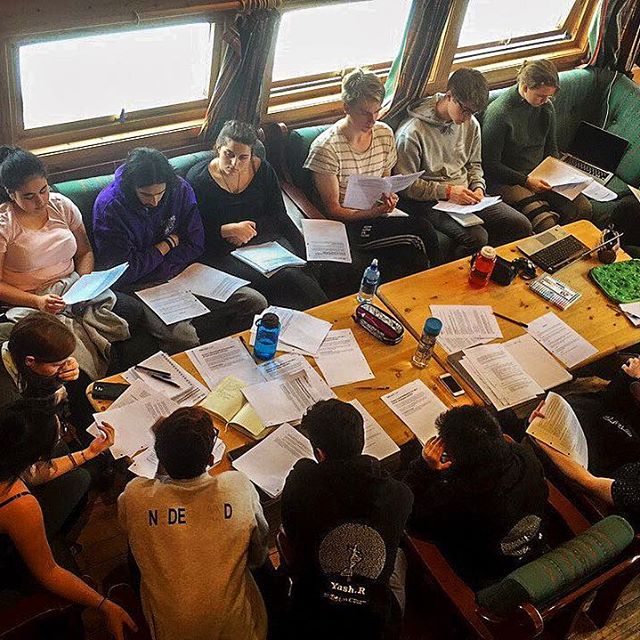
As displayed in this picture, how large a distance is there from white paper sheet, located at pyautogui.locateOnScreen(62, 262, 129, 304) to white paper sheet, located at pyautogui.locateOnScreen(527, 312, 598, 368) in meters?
1.77

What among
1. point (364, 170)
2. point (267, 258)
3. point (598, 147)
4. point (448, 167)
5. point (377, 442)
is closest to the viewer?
point (377, 442)

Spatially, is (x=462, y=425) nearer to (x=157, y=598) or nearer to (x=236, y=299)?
(x=157, y=598)

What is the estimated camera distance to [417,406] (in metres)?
2.56

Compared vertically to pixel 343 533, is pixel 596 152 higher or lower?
higher

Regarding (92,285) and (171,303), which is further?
(171,303)

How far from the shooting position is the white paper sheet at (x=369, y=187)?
3.42 m

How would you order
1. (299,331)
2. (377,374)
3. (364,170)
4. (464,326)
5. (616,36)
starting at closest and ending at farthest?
(377,374) → (299,331) → (464,326) → (364,170) → (616,36)

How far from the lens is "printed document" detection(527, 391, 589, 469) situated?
251 cm

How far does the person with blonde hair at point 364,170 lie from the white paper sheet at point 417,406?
1.18 metres

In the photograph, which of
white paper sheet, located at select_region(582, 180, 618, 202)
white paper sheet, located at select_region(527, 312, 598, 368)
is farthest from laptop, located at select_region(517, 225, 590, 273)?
white paper sheet, located at select_region(582, 180, 618, 202)

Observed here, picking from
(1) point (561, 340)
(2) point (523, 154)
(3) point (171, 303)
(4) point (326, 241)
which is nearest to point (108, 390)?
(3) point (171, 303)

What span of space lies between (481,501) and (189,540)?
859mm

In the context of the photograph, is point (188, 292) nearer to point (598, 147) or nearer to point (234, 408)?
point (234, 408)

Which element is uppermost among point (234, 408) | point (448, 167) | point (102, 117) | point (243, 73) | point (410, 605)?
point (243, 73)
